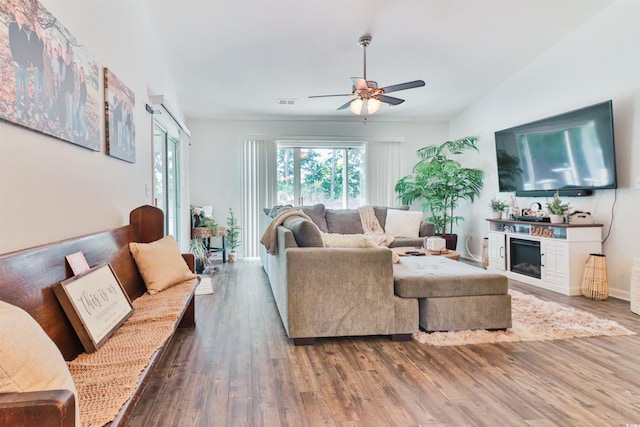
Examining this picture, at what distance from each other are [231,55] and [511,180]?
4032 mm

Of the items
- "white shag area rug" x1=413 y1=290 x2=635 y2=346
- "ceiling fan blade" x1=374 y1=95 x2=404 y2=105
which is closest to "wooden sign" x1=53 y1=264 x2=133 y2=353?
"white shag area rug" x1=413 y1=290 x2=635 y2=346

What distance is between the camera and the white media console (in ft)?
12.5

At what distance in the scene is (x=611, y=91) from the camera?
3.67 metres

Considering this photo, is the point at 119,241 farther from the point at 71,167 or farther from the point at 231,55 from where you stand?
the point at 231,55

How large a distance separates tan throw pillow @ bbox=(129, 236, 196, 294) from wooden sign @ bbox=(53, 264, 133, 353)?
531 millimetres

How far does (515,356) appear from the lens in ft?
7.61

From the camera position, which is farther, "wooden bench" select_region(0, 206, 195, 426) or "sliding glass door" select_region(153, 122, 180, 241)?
"sliding glass door" select_region(153, 122, 180, 241)

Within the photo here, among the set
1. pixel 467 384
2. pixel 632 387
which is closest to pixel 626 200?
pixel 632 387

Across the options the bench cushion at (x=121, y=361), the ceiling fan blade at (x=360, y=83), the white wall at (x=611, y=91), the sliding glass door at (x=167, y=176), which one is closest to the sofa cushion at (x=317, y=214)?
the sliding glass door at (x=167, y=176)

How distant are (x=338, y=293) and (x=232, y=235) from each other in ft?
13.7

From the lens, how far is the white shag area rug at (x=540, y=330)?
2588 millimetres

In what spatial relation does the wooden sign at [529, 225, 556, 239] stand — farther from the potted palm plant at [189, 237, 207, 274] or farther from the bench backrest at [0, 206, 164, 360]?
the potted palm plant at [189, 237, 207, 274]

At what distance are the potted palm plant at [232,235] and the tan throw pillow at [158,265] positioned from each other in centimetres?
361

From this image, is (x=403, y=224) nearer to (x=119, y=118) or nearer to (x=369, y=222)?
(x=369, y=222)
